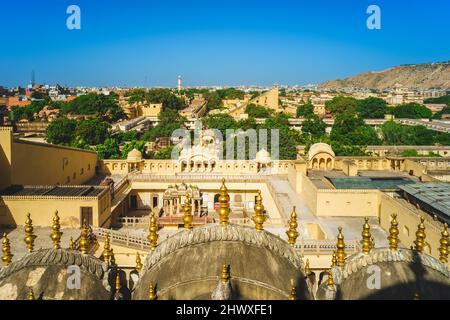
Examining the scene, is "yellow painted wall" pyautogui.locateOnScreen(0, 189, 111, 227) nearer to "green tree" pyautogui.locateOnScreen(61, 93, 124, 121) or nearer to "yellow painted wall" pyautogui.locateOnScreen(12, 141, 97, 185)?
"yellow painted wall" pyautogui.locateOnScreen(12, 141, 97, 185)

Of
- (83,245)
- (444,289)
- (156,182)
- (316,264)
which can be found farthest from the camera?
(156,182)

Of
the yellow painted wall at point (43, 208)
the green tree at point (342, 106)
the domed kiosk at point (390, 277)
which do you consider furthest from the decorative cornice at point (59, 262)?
the green tree at point (342, 106)

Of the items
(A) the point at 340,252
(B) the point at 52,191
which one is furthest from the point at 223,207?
(B) the point at 52,191

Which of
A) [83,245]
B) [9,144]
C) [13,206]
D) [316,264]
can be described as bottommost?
[316,264]

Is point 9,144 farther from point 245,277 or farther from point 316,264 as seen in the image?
point 245,277

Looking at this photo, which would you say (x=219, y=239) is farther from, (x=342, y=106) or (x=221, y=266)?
(x=342, y=106)
